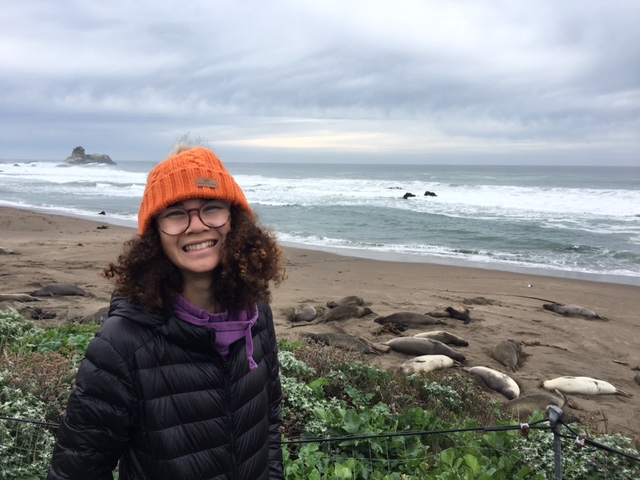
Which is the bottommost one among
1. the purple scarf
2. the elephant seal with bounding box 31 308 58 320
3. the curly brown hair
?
the elephant seal with bounding box 31 308 58 320

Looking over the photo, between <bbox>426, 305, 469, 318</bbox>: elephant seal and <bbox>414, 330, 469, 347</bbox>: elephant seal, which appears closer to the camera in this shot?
<bbox>414, 330, 469, 347</bbox>: elephant seal

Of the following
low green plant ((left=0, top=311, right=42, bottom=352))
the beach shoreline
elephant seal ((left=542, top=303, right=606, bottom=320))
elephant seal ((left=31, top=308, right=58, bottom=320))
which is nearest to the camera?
low green plant ((left=0, top=311, right=42, bottom=352))

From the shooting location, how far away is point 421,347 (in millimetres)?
7871

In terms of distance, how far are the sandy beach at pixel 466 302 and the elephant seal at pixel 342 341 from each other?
196 mm

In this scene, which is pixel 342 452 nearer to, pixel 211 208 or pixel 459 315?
pixel 211 208

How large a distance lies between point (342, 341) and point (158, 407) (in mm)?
6039

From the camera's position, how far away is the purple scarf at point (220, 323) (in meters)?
2.05

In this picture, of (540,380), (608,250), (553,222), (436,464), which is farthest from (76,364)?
(553,222)

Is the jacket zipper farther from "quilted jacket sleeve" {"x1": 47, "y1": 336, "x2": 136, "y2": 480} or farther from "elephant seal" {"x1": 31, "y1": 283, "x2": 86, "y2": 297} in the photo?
"elephant seal" {"x1": 31, "y1": 283, "x2": 86, "y2": 297}

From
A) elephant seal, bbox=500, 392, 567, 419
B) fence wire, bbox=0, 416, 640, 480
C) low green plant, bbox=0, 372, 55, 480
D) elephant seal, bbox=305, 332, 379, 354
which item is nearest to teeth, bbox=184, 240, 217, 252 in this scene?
fence wire, bbox=0, 416, 640, 480

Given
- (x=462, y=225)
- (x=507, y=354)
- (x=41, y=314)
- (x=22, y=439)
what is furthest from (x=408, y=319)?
(x=462, y=225)

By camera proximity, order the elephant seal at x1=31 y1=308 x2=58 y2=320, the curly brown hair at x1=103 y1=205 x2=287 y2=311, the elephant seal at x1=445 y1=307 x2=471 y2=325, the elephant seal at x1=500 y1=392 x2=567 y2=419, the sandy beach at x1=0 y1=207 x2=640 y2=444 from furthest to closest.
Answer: the elephant seal at x1=445 y1=307 x2=471 y2=325, the elephant seal at x1=31 y1=308 x2=58 y2=320, the sandy beach at x1=0 y1=207 x2=640 y2=444, the elephant seal at x1=500 y1=392 x2=567 y2=419, the curly brown hair at x1=103 y1=205 x2=287 y2=311

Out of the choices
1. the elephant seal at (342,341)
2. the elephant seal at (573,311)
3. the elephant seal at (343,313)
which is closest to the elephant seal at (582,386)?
the elephant seal at (342,341)

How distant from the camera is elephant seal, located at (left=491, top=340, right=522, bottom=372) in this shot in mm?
7734
